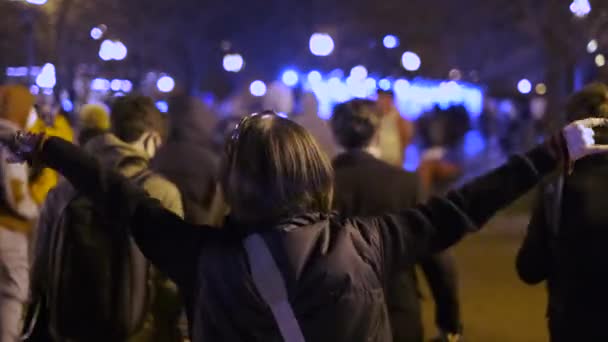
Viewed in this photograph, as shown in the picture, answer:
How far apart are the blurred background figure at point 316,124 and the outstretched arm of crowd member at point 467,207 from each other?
4838 mm

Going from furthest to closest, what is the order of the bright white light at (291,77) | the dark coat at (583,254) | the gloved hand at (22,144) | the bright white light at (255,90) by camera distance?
the bright white light at (291,77) → the bright white light at (255,90) → the dark coat at (583,254) → the gloved hand at (22,144)

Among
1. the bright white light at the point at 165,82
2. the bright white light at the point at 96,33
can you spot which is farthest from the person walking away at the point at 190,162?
the bright white light at the point at 165,82

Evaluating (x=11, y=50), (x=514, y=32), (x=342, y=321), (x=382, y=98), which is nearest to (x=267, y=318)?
(x=342, y=321)

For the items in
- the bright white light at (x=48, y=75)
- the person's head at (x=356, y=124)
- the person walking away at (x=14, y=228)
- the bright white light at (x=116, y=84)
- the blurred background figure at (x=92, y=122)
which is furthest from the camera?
the bright white light at (x=116, y=84)

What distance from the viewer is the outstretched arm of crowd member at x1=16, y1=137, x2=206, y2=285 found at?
7.43ft

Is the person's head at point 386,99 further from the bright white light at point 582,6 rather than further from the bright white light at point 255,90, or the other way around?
the bright white light at point 582,6

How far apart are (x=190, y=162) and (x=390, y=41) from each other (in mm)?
23287

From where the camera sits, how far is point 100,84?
29.7 meters

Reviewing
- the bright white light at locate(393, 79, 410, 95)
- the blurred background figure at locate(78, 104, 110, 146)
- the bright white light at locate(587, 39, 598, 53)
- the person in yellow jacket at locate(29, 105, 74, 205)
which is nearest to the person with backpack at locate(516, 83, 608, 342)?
the person in yellow jacket at locate(29, 105, 74, 205)

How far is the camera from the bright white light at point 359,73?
33091mm

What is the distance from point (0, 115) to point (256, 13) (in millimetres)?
29342

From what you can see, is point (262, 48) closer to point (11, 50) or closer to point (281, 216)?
point (11, 50)

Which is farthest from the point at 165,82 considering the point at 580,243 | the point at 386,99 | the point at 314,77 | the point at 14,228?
the point at 580,243

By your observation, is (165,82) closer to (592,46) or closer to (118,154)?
(592,46)
